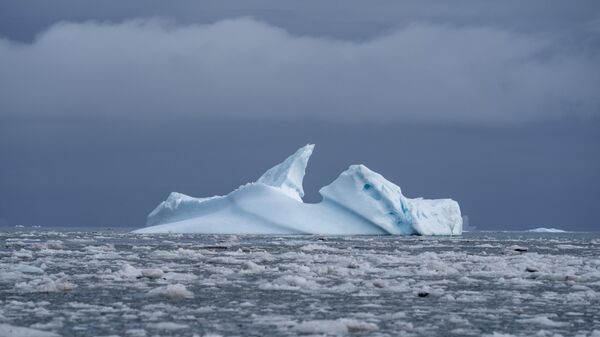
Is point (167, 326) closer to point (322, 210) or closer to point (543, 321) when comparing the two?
point (543, 321)

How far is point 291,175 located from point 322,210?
292 centimetres

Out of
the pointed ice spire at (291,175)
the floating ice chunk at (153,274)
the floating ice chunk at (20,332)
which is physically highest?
the pointed ice spire at (291,175)

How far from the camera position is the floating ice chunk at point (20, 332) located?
22.3 feet

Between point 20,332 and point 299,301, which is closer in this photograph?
point 20,332

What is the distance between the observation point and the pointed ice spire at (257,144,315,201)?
131ft

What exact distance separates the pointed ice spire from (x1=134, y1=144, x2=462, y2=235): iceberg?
0.05 meters

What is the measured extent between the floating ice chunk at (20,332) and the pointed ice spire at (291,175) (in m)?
32.4

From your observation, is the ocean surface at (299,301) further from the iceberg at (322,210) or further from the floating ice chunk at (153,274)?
the iceberg at (322,210)

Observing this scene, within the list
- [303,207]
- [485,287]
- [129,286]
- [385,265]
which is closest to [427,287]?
[485,287]

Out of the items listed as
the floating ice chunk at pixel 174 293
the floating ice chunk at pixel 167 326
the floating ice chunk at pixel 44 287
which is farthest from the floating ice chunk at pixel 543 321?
the floating ice chunk at pixel 44 287

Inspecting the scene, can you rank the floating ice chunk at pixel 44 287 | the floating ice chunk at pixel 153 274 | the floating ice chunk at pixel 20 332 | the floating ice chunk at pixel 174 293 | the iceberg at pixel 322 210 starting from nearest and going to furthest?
the floating ice chunk at pixel 20 332 → the floating ice chunk at pixel 174 293 → the floating ice chunk at pixel 44 287 → the floating ice chunk at pixel 153 274 → the iceberg at pixel 322 210

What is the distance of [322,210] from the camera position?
39.2 m

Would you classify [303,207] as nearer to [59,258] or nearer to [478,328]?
[59,258]

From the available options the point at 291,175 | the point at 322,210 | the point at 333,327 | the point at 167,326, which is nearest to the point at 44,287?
the point at 167,326
